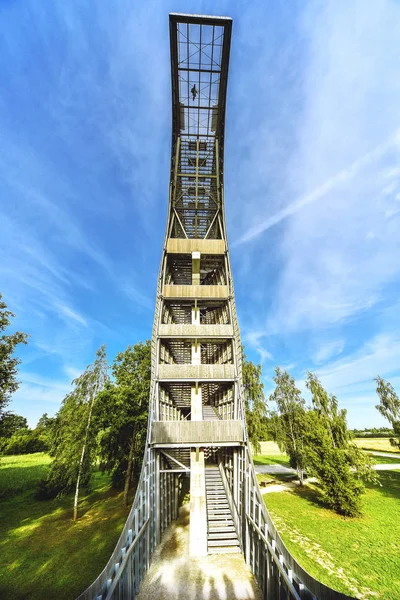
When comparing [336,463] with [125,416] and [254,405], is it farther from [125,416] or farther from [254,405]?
[125,416]

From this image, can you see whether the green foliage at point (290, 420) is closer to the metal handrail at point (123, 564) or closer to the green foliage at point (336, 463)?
the green foliage at point (336, 463)

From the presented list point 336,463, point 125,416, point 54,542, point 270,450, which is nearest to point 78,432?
point 125,416

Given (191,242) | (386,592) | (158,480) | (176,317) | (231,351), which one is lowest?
(386,592)

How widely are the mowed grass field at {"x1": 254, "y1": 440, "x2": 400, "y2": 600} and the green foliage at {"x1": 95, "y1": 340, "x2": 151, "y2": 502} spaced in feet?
42.6

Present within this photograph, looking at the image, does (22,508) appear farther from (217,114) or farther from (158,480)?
(217,114)

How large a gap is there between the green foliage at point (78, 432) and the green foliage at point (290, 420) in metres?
20.0

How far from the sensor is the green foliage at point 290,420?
26.8 m

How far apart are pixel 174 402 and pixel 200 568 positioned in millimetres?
12988

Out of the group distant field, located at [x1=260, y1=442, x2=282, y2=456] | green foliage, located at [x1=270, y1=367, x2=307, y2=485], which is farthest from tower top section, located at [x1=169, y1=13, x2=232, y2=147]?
distant field, located at [x1=260, y1=442, x2=282, y2=456]

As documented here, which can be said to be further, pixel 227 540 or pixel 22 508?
pixel 22 508

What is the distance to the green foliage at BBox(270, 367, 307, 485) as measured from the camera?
2680 cm

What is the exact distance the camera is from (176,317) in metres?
25.7

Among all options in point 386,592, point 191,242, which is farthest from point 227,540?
point 191,242

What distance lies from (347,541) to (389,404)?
15733 mm
